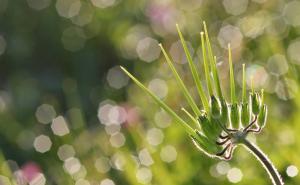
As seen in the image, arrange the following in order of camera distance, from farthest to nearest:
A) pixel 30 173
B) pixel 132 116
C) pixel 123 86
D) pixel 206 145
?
pixel 123 86, pixel 132 116, pixel 30 173, pixel 206 145

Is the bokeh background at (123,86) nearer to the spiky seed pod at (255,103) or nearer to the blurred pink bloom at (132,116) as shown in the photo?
the blurred pink bloom at (132,116)

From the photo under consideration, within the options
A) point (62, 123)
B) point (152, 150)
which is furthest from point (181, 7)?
point (152, 150)

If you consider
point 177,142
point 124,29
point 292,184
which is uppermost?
point 292,184

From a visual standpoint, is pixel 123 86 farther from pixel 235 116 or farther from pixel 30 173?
pixel 235 116

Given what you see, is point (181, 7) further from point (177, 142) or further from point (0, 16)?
point (177, 142)

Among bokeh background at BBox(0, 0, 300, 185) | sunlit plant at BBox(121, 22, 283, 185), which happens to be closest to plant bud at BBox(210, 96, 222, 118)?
sunlit plant at BBox(121, 22, 283, 185)

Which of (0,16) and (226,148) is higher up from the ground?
(226,148)

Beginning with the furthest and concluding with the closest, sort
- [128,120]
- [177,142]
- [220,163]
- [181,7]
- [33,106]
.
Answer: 1. [181,7]
2. [33,106]
3. [128,120]
4. [177,142]
5. [220,163]

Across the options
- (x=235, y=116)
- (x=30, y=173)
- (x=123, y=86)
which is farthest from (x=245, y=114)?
(x=123, y=86)
